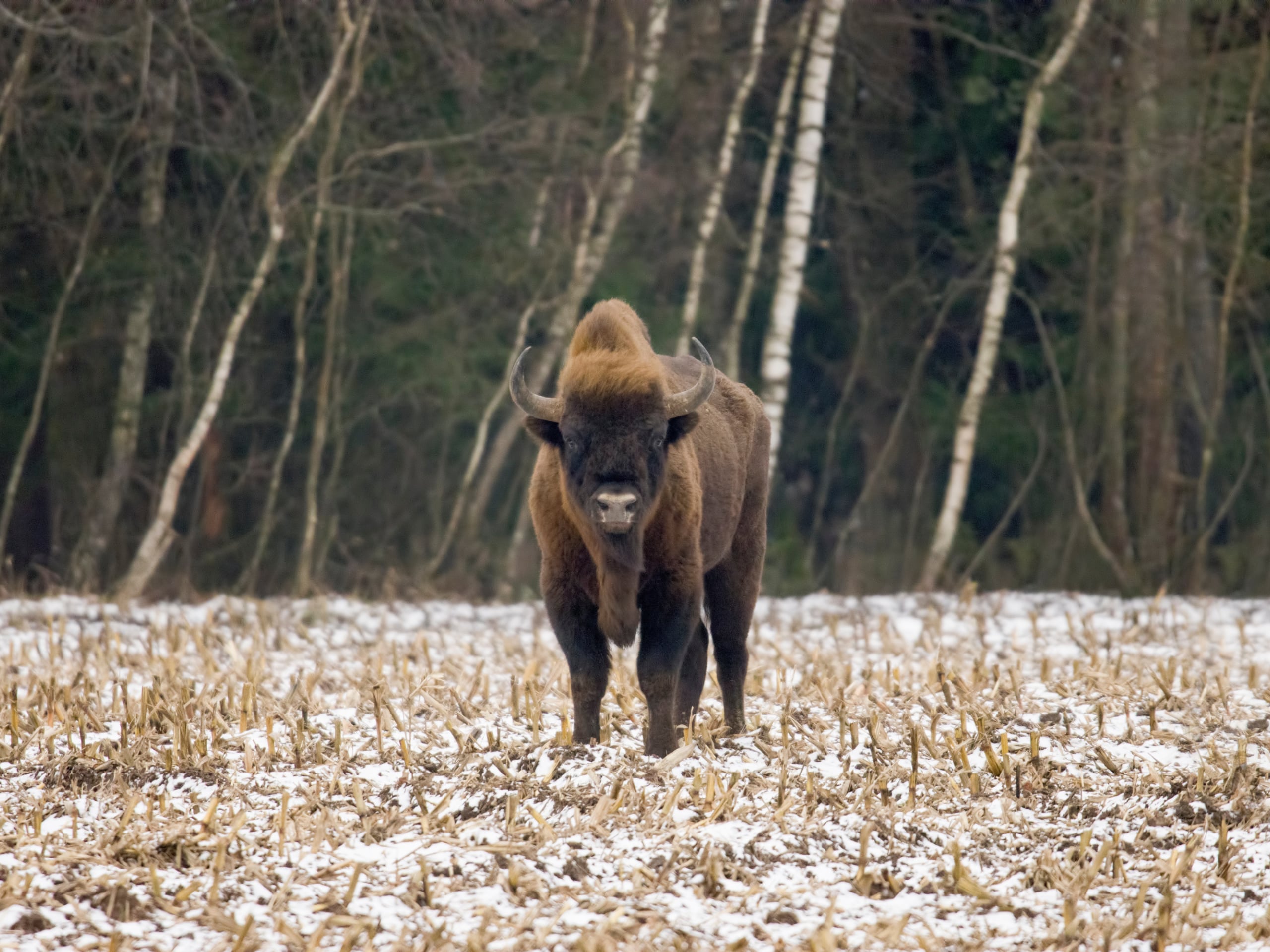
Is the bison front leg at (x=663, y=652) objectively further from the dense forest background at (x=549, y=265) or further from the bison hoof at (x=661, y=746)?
the dense forest background at (x=549, y=265)

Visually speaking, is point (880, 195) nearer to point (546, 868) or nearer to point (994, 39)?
point (994, 39)

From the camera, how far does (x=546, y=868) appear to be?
5191 mm

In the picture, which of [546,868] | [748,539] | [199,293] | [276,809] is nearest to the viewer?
[546,868]

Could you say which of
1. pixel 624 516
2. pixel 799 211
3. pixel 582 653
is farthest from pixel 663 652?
pixel 799 211

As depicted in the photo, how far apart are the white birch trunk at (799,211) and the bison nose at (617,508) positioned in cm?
999

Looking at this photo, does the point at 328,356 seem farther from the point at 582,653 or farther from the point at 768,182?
the point at 582,653

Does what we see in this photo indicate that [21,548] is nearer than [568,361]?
No

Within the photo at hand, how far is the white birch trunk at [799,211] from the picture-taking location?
1680 cm

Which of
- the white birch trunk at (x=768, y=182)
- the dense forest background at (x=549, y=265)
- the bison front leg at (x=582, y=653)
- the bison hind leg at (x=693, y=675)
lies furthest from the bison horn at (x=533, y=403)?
the white birch trunk at (x=768, y=182)

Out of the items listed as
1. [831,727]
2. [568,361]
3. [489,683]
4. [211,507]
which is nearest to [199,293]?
[211,507]

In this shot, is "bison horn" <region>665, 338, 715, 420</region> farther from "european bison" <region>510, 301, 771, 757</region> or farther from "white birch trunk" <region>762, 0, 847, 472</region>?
"white birch trunk" <region>762, 0, 847, 472</region>

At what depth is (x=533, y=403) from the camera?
23.8ft

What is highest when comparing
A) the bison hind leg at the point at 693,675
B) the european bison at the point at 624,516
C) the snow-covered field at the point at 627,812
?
the european bison at the point at 624,516

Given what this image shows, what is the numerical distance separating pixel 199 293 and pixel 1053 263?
11838mm
